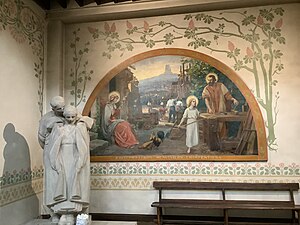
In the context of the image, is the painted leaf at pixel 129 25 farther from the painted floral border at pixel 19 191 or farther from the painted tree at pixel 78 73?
the painted floral border at pixel 19 191

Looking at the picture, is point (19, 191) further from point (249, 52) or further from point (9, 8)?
point (249, 52)

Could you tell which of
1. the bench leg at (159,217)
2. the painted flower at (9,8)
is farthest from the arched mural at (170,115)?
the painted flower at (9,8)

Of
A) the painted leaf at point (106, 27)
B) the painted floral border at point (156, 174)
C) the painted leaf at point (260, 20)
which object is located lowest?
the painted floral border at point (156, 174)

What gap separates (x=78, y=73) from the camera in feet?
15.7

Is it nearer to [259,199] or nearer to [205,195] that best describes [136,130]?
[205,195]

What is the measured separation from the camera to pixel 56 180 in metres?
3.36

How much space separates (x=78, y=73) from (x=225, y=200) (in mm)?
2861

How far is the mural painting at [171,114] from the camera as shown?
4277mm

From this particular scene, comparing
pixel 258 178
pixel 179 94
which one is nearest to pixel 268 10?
pixel 179 94

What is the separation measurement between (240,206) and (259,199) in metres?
0.46

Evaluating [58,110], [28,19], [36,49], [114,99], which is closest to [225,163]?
[114,99]

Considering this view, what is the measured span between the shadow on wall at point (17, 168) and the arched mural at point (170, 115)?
3.13ft

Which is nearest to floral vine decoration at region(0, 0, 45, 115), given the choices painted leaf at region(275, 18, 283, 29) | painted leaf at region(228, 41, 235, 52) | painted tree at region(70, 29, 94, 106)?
painted tree at region(70, 29, 94, 106)

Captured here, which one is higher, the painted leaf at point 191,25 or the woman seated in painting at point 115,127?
the painted leaf at point 191,25
